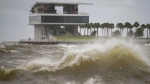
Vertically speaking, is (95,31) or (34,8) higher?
(34,8)

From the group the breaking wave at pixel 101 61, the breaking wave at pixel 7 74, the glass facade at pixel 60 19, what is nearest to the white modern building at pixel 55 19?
the glass facade at pixel 60 19

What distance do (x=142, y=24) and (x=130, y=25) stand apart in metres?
4.88

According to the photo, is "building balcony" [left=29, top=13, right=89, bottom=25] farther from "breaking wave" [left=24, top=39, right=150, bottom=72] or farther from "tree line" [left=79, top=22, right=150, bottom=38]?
"breaking wave" [left=24, top=39, right=150, bottom=72]

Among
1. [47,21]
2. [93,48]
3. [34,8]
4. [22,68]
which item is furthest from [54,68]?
[34,8]

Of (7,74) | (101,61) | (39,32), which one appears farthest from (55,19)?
(7,74)

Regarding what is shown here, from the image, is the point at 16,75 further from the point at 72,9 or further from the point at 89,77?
the point at 72,9

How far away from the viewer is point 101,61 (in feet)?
67.8

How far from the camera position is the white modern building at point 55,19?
133 meters

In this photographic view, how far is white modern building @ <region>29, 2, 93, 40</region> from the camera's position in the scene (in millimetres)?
133000

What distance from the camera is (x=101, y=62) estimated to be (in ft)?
67.1

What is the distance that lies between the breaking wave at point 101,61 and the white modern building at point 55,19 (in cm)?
10842

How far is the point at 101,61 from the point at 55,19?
113m

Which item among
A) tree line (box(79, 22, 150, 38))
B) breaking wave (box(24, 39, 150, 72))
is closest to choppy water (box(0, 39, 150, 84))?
breaking wave (box(24, 39, 150, 72))

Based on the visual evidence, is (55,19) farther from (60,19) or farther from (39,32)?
(39,32)
